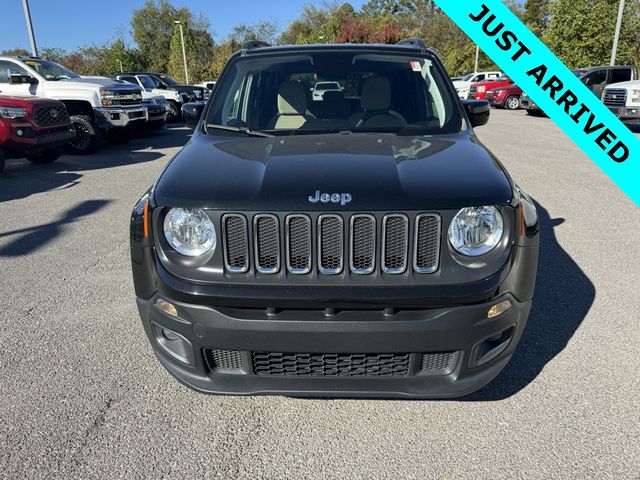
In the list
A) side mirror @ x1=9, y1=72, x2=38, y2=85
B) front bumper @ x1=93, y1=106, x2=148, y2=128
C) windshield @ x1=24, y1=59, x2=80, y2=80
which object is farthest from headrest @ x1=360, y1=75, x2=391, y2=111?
windshield @ x1=24, y1=59, x2=80, y2=80

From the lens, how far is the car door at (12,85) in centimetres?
1037

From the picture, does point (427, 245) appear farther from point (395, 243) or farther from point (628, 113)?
point (628, 113)

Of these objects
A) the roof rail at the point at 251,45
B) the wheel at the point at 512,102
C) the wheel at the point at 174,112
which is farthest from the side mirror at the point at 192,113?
the wheel at the point at 512,102

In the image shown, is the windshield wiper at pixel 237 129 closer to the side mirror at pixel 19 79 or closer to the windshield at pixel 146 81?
the side mirror at pixel 19 79

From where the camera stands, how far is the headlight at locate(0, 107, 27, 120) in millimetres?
8273

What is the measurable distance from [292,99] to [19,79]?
8.87 m

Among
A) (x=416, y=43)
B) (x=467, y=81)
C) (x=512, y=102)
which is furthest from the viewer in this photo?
(x=467, y=81)

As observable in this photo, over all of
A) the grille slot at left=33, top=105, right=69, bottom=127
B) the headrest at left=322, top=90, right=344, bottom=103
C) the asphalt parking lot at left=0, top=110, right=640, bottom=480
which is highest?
the headrest at left=322, top=90, right=344, bottom=103

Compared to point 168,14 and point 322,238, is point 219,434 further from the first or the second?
point 168,14

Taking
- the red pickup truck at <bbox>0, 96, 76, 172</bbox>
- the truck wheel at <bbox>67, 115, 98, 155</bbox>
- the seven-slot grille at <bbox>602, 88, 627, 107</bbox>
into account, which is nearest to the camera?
the red pickup truck at <bbox>0, 96, 76, 172</bbox>

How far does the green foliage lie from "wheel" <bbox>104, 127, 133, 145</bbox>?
75.8ft

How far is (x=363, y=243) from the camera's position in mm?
2092

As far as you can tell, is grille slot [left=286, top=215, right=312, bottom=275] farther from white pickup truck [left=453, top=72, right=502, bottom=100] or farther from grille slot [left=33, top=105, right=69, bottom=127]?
white pickup truck [left=453, top=72, right=502, bottom=100]

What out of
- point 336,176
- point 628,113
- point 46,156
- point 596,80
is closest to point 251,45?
point 336,176
